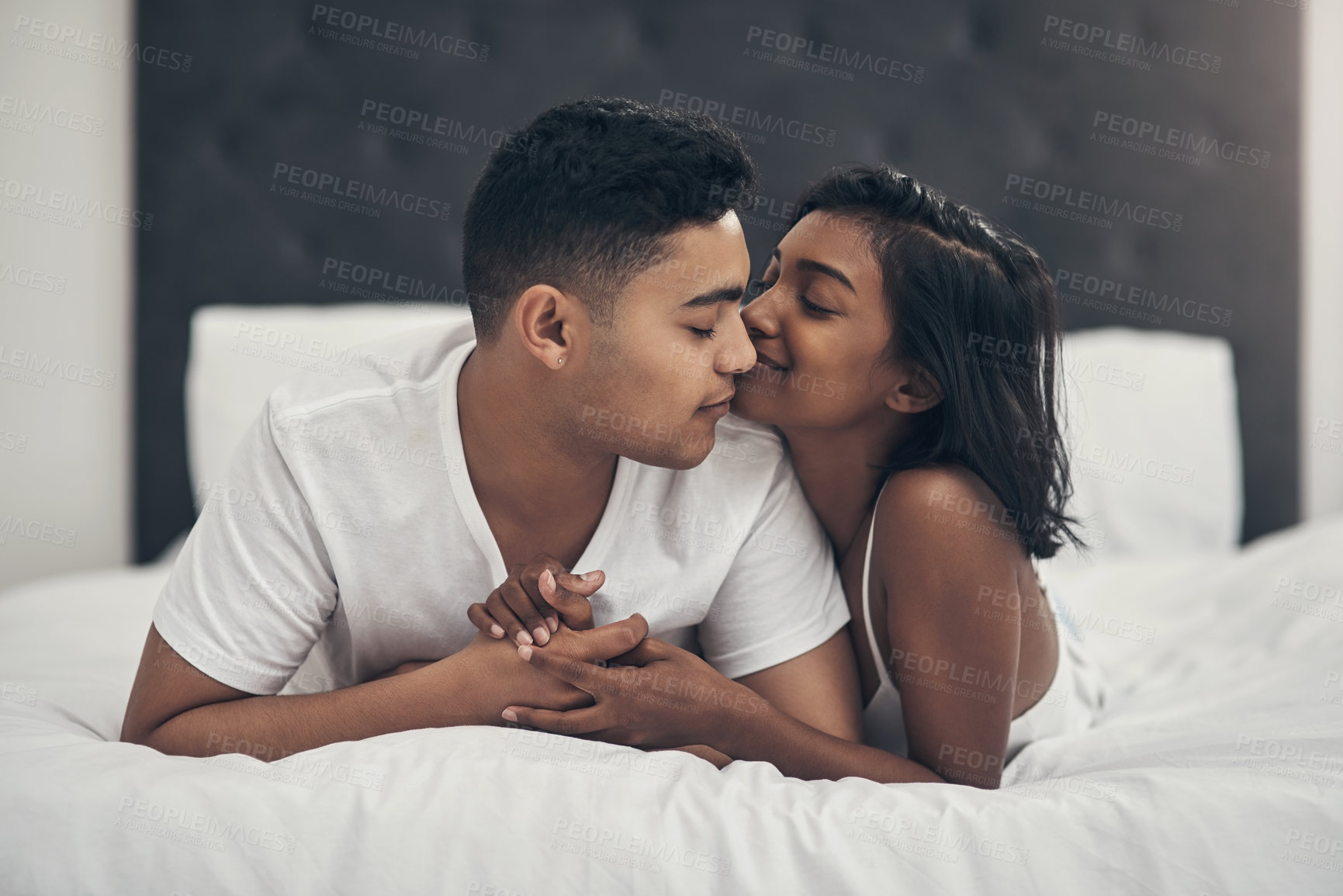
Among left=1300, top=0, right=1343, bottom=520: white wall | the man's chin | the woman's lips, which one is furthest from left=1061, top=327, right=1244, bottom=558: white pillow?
the man's chin

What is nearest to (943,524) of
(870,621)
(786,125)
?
(870,621)

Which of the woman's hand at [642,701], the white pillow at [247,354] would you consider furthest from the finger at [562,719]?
the white pillow at [247,354]

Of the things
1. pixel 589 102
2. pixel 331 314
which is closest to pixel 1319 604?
pixel 589 102

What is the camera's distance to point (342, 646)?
1.30 metres

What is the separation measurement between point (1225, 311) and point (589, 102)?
216cm

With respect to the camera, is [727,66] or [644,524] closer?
[644,524]

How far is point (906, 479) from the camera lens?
3.96 feet

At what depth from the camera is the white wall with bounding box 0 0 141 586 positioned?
2.35 m

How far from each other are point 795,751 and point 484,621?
0.38m

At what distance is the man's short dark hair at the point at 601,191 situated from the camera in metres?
1.08

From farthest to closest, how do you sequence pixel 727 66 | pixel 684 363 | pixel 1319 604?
pixel 727 66
pixel 1319 604
pixel 684 363

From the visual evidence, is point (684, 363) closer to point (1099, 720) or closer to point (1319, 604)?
point (1099, 720)

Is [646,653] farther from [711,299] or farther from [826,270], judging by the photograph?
[826,270]

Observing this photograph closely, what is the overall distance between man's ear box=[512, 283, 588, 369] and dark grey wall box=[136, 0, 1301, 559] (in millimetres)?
1450
